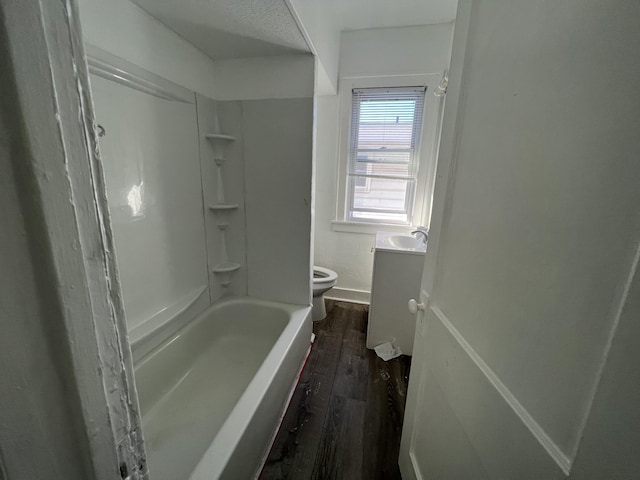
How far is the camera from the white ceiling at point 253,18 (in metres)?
1.12

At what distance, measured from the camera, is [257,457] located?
1116mm

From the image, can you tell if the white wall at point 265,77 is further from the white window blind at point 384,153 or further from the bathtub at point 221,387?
the bathtub at point 221,387

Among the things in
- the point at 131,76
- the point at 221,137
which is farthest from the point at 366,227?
the point at 131,76

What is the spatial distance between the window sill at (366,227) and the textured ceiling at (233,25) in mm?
1498

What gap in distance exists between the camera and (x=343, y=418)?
1.44 meters

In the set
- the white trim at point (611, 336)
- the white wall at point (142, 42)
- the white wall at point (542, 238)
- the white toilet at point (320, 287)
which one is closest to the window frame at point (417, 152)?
the white toilet at point (320, 287)

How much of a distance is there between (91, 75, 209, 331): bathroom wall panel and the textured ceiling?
365 mm

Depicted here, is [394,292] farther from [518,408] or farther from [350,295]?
[518,408]

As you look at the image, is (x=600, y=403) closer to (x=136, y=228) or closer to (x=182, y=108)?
(x=136, y=228)

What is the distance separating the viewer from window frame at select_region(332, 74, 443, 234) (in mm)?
2201

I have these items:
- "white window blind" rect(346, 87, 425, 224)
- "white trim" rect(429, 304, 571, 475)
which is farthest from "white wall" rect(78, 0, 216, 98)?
"white trim" rect(429, 304, 571, 475)

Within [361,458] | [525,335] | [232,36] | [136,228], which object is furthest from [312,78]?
[361,458]

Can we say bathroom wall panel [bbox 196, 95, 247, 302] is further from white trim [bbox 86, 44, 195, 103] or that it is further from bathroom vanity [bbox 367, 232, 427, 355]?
bathroom vanity [bbox 367, 232, 427, 355]

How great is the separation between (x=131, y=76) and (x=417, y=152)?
83.9 inches
